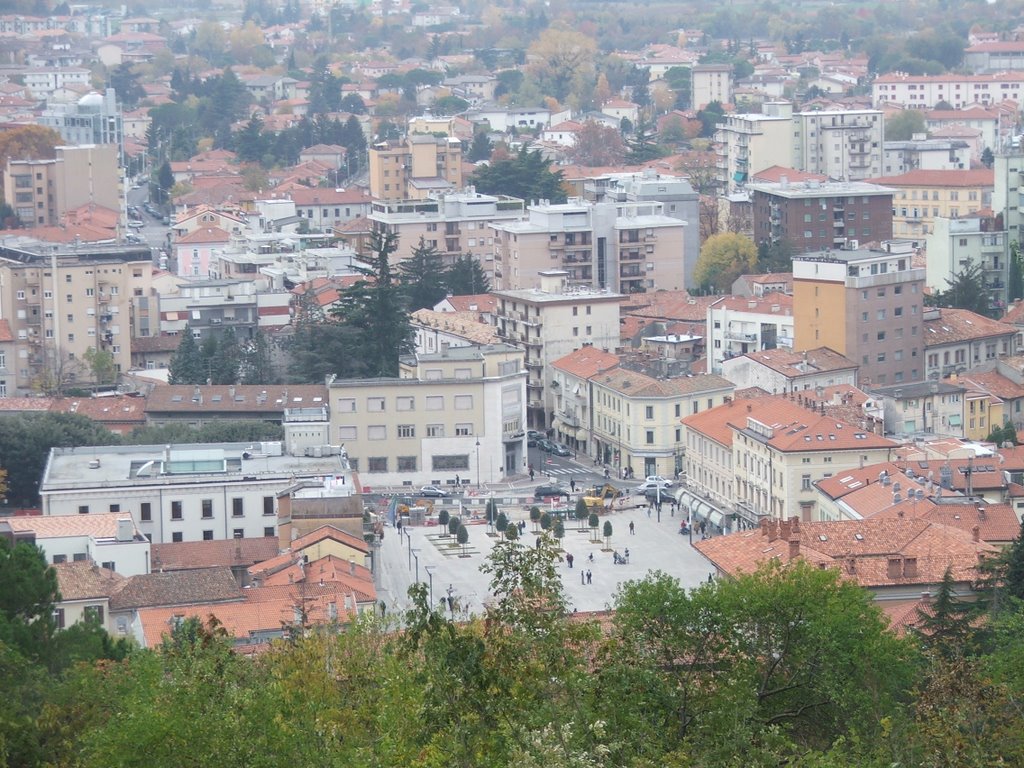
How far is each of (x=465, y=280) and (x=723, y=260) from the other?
19.8 feet

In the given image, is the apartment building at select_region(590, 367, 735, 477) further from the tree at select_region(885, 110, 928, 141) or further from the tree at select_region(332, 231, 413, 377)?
the tree at select_region(885, 110, 928, 141)

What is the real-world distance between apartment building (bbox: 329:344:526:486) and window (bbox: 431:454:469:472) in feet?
0.05

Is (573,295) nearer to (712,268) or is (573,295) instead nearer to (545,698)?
(712,268)

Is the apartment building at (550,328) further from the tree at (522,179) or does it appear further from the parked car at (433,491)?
the tree at (522,179)

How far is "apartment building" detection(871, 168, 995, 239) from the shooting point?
207ft

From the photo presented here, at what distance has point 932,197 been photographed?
63781 millimetres

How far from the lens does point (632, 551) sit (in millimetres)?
33625

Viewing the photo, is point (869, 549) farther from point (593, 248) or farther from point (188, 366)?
point (593, 248)

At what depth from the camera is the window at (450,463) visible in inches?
1549

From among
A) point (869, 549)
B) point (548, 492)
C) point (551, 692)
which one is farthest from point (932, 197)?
point (551, 692)

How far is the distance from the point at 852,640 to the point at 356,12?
13605 centimetres

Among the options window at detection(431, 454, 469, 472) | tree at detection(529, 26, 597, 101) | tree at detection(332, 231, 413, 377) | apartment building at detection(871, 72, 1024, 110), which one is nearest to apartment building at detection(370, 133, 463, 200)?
tree at detection(332, 231, 413, 377)

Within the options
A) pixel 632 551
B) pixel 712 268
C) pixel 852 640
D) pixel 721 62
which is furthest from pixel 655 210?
pixel 721 62

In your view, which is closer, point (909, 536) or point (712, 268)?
point (909, 536)
